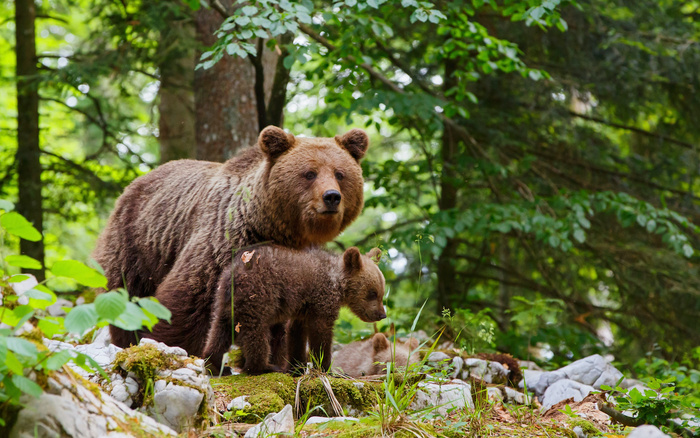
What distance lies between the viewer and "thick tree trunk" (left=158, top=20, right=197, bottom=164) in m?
9.24

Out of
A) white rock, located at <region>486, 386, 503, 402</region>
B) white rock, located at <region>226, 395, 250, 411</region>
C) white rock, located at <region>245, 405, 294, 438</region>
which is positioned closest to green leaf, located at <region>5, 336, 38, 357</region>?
white rock, located at <region>245, 405, 294, 438</region>

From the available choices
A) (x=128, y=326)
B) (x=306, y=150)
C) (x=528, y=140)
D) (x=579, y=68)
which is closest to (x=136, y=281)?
(x=306, y=150)

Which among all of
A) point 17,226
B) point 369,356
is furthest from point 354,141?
point 17,226

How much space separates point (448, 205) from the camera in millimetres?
10352

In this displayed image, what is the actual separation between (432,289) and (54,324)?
9546 mm

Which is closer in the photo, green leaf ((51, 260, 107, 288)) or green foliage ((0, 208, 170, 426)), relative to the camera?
green foliage ((0, 208, 170, 426))

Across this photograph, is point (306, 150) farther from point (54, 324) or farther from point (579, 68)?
point (579, 68)

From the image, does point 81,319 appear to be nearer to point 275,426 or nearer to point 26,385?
point 26,385

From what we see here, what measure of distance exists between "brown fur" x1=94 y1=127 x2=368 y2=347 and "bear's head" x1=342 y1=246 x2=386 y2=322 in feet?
1.12

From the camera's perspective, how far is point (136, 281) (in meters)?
5.73

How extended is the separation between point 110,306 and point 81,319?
0.11m

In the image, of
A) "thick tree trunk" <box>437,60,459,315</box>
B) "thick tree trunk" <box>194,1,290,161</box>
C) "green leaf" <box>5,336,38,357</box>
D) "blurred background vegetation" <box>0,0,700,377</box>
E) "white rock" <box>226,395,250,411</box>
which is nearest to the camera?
"green leaf" <box>5,336,38,357</box>

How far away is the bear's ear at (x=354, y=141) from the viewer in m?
5.38

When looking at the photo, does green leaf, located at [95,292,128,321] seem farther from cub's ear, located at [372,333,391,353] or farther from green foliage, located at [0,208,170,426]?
cub's ear, located at [372,333,391,353]
